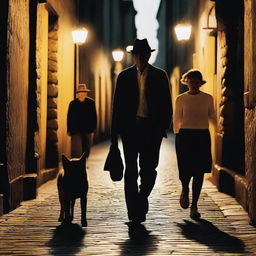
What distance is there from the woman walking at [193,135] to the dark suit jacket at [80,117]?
15.1 ft

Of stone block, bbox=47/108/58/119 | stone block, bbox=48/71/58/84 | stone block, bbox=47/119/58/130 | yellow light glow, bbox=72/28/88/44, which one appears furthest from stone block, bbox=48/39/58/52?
yellow light glow, bbox=72/28/88/44

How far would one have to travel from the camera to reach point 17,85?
735cm

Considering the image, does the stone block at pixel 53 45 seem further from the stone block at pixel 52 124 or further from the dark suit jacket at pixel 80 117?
the stone block at pixel 52 124

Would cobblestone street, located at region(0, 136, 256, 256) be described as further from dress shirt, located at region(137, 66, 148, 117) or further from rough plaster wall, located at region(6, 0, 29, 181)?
dress shirt, located at region(137, 66, 148, 117)

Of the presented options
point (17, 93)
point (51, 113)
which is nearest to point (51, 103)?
point (51, 113)

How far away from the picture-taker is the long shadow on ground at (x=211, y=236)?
5008 mm

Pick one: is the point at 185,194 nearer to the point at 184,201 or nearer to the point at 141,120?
the point at 184,201

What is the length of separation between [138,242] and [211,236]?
2.29ft

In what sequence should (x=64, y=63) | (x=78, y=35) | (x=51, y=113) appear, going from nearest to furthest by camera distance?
(x=51, y=113) < (x=64, y=63) < (x=78, y=35)

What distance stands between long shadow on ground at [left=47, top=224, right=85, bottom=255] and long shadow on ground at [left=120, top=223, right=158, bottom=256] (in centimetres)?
38

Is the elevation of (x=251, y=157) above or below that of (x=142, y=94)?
below

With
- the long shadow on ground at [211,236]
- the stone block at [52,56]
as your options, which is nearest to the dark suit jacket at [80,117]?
the stone block at [52,56]

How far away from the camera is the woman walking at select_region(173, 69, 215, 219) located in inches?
265

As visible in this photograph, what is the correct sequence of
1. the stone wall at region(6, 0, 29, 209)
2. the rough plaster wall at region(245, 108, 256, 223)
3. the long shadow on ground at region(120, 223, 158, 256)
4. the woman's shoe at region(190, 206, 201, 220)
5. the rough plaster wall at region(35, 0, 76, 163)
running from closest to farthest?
the long shadow on ground at region(120, 223, 158, 256), the rough plaster wall at region(245, 108, 256, 223), the woman's shoe at region(190, 206, 201, 220), the stone wall at region(6, 0, 29, 209), the rough plaster wall at region(35, 0, 76, 163)
